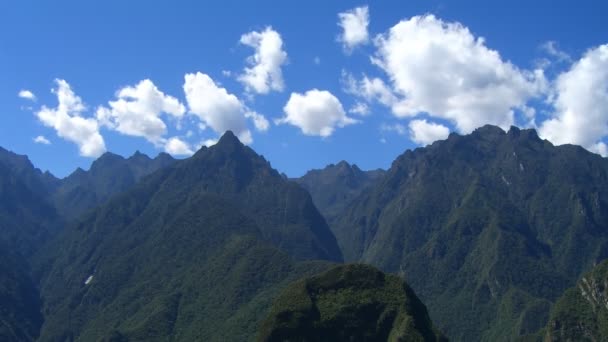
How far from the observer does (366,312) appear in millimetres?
119312

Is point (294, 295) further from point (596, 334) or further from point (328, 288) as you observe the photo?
point (596, 334)

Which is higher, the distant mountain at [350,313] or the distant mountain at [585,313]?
the distant mountain at [585,313]

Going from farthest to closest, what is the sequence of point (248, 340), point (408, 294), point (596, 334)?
point (248, 340) < point (596, 334) < point (408, 294)

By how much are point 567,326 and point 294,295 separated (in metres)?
94.3

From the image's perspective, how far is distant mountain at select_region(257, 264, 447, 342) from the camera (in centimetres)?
11688

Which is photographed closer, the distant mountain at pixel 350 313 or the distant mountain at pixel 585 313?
the distant mountain at pixel 350 313

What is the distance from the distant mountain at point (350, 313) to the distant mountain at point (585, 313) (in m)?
75.3

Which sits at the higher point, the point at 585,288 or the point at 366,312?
the point at 585,288

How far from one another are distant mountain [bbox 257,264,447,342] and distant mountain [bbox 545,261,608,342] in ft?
247

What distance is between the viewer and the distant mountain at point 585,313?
180 meters

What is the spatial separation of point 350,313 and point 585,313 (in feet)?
305

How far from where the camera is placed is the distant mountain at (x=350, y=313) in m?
117

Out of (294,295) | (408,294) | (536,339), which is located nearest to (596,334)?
(536,339)

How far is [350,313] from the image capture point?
118062mm
